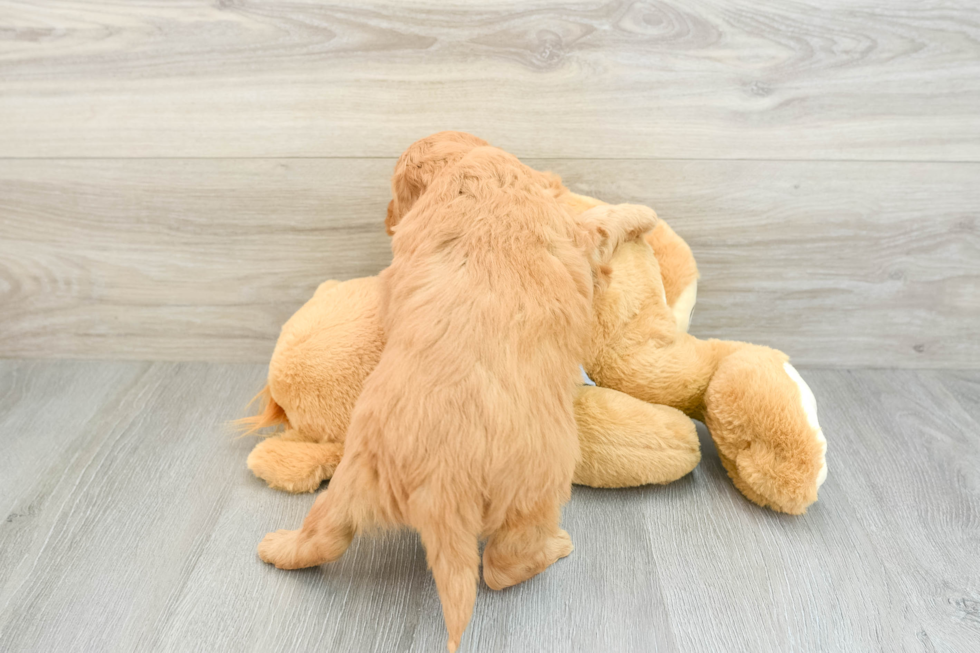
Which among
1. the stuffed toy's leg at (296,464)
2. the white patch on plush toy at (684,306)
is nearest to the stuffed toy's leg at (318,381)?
the stuffed toy's leg at (296,464)

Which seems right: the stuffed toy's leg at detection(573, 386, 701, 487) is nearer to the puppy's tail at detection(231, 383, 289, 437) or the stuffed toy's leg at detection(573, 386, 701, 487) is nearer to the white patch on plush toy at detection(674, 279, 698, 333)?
the white patch on plush toy at detection(674, 279, 698, 333)

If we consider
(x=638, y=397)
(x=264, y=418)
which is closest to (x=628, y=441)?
(x=638, y=397)

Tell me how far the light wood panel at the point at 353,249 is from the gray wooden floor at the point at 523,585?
0.58ft

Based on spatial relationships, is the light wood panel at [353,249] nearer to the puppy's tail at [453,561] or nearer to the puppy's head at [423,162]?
the puppy's head at [423,162]

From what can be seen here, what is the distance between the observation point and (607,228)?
794 mm

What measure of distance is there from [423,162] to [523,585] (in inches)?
20.1

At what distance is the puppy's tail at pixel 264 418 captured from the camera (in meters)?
1.01

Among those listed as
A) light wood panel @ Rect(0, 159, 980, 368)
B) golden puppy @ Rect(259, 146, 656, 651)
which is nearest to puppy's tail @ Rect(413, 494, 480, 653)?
golden puppy @ Rect(259, 146, 656, 651)

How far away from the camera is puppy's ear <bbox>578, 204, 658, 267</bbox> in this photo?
77 centimetres

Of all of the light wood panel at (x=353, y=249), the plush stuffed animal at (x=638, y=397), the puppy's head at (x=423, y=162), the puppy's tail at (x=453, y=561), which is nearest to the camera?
the puppy's tail at (x=453, y=561)

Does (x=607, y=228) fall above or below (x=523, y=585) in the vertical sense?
above

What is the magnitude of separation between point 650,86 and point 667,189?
162 mm

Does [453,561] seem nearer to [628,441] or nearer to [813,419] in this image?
[628,441]

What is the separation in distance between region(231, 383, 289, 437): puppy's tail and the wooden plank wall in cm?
20
